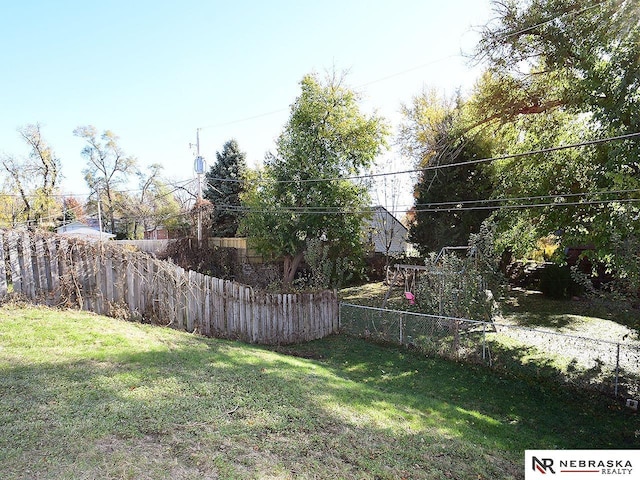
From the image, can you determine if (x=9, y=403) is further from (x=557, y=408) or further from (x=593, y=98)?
(x=593, y=98)

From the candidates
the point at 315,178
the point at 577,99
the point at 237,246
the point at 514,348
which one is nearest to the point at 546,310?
the point at 514,348

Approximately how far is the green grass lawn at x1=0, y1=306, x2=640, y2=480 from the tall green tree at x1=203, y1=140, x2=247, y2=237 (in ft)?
47.6

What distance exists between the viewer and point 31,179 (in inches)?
947

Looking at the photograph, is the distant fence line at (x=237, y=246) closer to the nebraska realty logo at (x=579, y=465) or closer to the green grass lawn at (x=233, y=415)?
the green grass lawn at (x=233, y=415)

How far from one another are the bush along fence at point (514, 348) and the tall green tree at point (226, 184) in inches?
491

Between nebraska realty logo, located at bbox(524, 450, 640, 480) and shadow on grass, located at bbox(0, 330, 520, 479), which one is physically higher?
shadow on grass, located at bbox(0, 330, 520, 479)

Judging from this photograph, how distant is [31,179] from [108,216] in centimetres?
909

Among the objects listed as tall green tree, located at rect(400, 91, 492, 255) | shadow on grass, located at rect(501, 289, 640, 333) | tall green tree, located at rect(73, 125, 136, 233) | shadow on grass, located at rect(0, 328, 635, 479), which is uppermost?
tall green tree, located at rect(73, 125, 136, 233)

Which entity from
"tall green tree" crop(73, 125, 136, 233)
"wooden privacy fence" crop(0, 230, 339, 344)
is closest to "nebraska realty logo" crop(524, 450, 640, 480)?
"wooden privacy fence" crop(0, 230, 339, 344)

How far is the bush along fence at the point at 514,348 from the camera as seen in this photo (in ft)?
22.1

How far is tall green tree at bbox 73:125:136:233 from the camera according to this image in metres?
30.2

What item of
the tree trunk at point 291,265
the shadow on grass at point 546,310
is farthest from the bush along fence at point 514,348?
the tree trunk at point 291,265

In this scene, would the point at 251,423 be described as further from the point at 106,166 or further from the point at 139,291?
the point at 106,166

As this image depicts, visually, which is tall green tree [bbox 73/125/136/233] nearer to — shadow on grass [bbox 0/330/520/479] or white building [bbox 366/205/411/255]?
white building [bbox 366/205/411/255]
